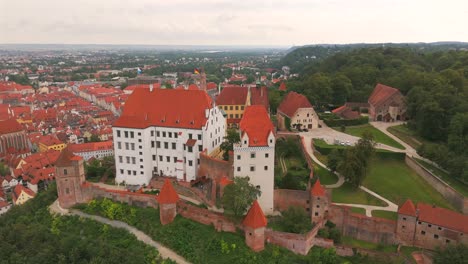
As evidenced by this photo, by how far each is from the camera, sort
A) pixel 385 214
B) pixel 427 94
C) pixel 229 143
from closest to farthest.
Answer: pixel 385 214, pixel 229 143, pixel 427 94

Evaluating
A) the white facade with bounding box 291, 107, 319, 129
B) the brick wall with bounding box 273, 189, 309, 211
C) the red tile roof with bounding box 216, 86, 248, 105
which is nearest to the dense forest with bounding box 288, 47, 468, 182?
the white facade with bounding box 291, 107, 319, 129

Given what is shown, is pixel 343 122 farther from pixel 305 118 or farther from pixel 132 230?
pixel 132 230

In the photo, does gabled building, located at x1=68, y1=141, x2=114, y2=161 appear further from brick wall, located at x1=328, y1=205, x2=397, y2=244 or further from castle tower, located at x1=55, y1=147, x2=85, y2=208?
brick wall, located at x1=328, y1=205, x2=397, y2=244

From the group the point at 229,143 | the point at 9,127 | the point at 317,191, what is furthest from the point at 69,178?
the point at 9,127

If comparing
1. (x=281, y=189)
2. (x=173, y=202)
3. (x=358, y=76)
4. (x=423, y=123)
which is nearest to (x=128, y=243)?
(x=173, y=202)

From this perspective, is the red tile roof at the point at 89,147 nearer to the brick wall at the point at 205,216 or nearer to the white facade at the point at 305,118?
the white facade at the point at 305,118

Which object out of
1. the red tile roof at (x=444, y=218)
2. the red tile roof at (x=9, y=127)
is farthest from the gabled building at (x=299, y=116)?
the red tile roof at (x=9, y=127)
